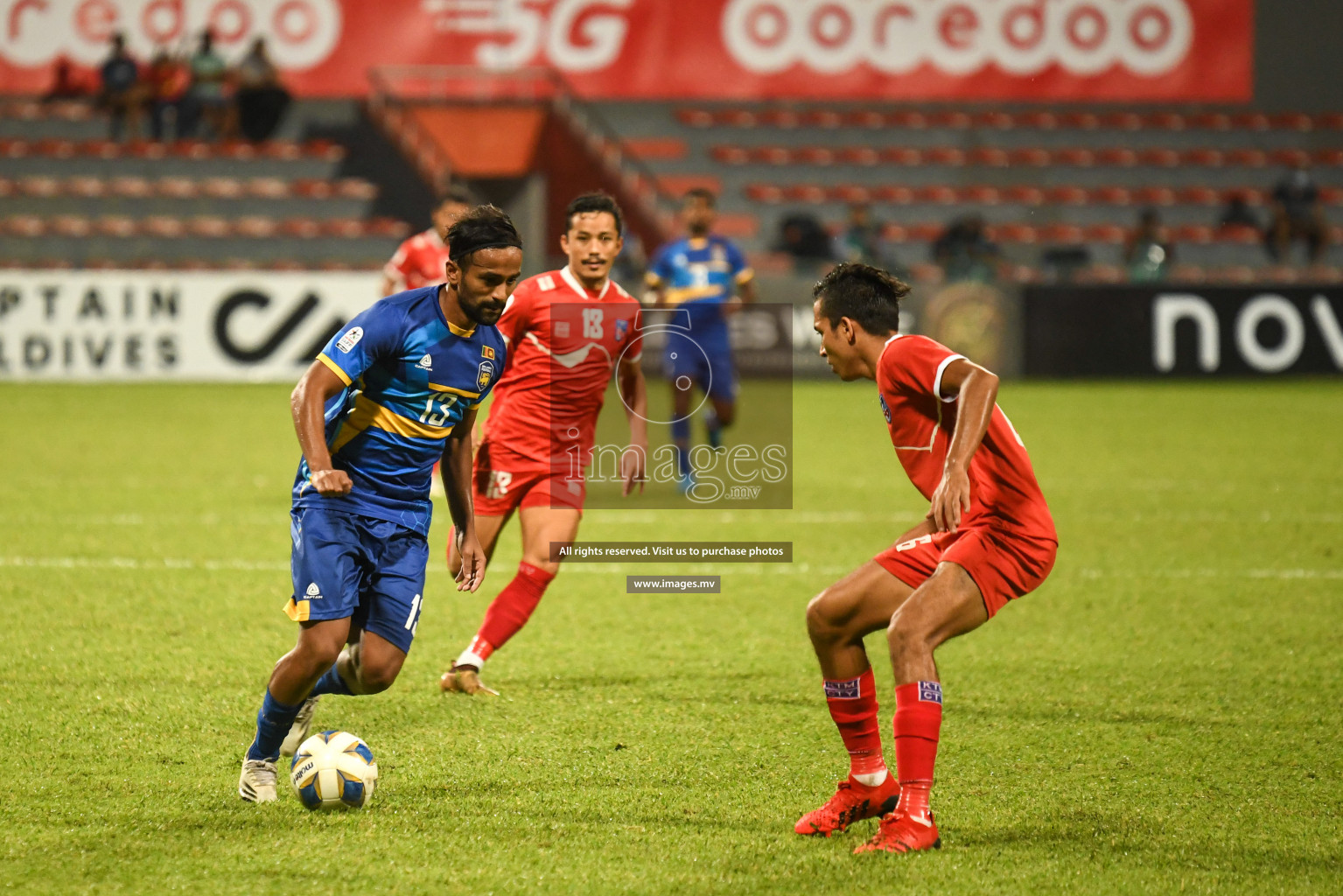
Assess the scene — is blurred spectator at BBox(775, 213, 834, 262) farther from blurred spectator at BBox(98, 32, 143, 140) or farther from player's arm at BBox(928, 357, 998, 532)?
player's arm at BBox(928, 357, 998, 532)

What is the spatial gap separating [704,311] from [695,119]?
15545 millimetres

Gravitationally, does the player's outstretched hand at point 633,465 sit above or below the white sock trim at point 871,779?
above

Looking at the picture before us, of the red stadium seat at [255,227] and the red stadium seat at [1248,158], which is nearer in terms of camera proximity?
the red stadium seat at [255,227]

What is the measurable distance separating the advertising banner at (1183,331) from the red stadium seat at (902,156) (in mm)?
7663

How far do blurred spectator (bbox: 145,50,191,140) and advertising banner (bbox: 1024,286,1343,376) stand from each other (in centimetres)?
1256

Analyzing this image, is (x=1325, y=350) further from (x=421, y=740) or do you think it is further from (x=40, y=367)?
(x=421, y=740)

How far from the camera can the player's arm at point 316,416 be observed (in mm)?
3949

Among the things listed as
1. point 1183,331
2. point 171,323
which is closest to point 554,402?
point 171,323

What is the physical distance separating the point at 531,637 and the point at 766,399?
450 inches

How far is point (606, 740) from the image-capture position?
4.97 meters

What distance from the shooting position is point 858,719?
4.14m

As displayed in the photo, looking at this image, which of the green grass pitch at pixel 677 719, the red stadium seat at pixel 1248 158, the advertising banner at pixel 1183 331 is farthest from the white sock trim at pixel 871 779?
the red stadium seat at pixel 1248 158

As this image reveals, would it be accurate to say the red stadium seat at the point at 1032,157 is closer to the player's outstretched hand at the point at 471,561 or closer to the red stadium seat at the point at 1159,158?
the red stadium seat at the point at 1159,158

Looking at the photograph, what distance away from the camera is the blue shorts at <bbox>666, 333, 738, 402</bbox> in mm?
11797
